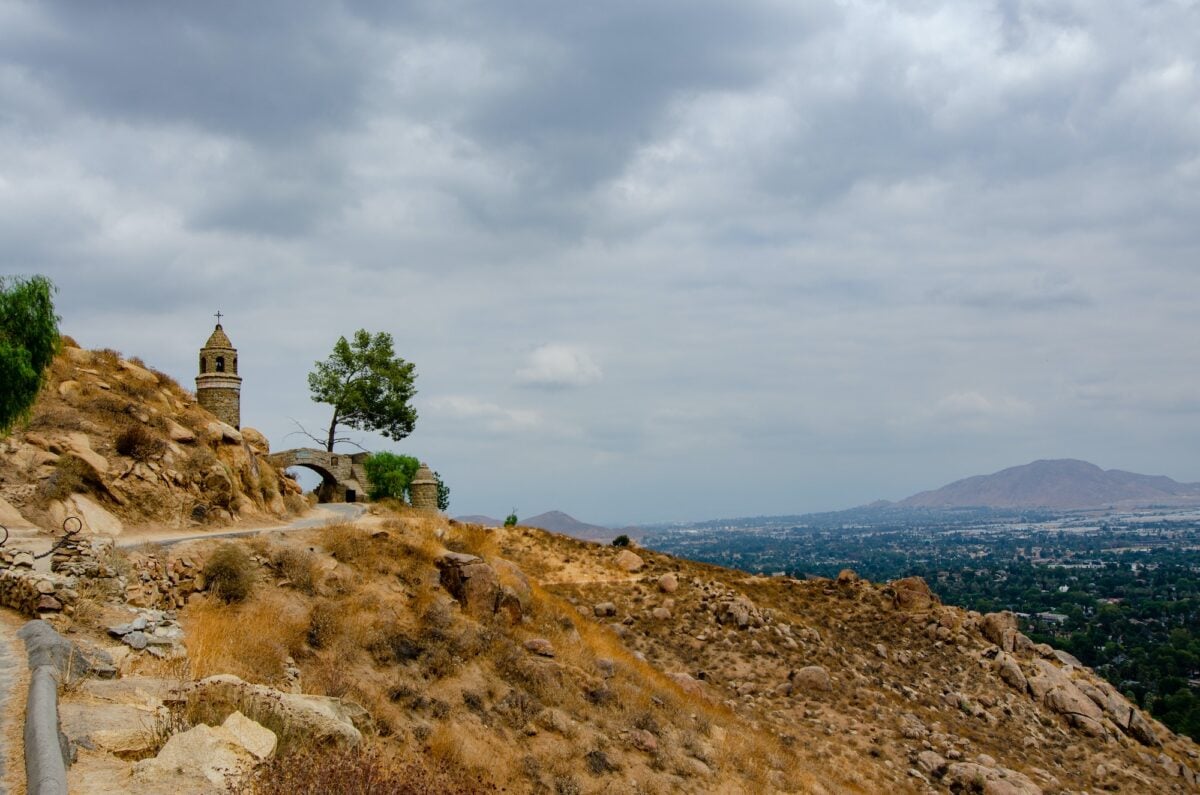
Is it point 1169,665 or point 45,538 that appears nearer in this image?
point 45,538

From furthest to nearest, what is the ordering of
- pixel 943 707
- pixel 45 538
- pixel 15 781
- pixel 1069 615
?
pixel 1069 615
pixel 943 707
pixel 45 538
pixel 15 781

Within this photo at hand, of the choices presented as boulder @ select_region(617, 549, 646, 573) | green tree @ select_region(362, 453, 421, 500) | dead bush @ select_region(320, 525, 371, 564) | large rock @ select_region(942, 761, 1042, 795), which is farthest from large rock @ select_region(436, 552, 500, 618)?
green tree @ select_region(362, 453, 421, 500)

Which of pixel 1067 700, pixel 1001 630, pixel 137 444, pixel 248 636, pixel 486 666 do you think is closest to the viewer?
pixel 248 636

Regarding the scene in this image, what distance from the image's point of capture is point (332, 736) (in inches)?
339

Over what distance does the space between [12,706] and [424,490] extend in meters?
31.3

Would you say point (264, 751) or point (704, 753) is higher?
point (264, 751)

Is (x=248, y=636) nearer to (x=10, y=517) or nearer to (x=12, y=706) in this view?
(x=12, y=706)

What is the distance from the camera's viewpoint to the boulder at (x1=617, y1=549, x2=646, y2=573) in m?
31.7

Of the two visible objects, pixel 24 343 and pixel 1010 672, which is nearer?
pixel 24 343

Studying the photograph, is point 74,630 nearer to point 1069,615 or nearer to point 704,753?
point 704,753

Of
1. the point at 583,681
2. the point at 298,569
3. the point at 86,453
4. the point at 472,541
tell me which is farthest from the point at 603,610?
the point at 86,453

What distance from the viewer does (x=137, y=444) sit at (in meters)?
21.5

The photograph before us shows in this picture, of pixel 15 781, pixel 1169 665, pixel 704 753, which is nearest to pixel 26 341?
pixel 15 781

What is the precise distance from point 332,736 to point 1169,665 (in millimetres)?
73055
